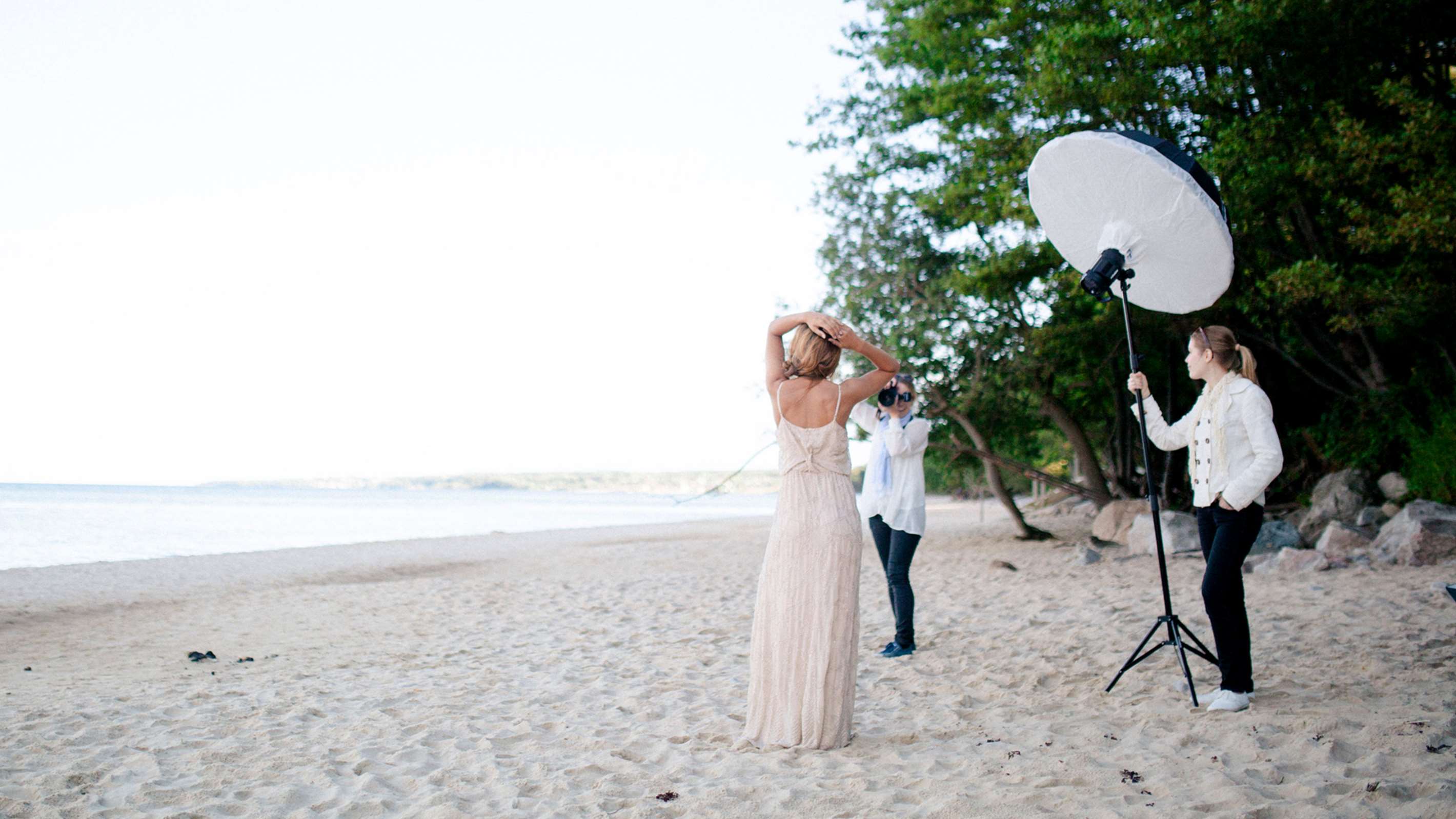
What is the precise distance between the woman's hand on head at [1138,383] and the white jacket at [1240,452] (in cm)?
14

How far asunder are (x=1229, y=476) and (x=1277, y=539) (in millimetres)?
8111

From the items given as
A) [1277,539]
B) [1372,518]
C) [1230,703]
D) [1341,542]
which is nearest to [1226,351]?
[1230,703]

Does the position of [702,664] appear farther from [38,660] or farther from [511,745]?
[38,660]

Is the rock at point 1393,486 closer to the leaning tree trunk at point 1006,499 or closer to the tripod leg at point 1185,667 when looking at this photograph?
the leaning tree trunk at point 1006,499

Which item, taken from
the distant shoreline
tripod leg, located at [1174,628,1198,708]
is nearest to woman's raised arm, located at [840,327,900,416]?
tripod leg, located at [1174,628,1198,708]

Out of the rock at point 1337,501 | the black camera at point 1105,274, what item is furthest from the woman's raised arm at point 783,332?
the rock at point 1337,501

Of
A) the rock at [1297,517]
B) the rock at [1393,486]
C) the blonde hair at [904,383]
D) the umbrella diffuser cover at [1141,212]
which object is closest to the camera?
the umbrella diffuser cover at [1141,212]

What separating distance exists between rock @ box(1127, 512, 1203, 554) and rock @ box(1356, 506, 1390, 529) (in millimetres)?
1824

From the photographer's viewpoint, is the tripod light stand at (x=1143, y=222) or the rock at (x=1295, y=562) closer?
the tripod light stand at (x=1143, y=222)

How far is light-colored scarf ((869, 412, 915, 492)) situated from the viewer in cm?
612

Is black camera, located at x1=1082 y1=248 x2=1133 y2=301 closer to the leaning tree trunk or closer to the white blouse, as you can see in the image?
the white blouse

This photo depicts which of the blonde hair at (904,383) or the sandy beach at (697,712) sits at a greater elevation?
the blonde hair at (904,383)

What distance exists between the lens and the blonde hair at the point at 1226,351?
4391 millimetres

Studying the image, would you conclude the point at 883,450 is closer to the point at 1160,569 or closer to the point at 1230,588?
the point at 1160,569
